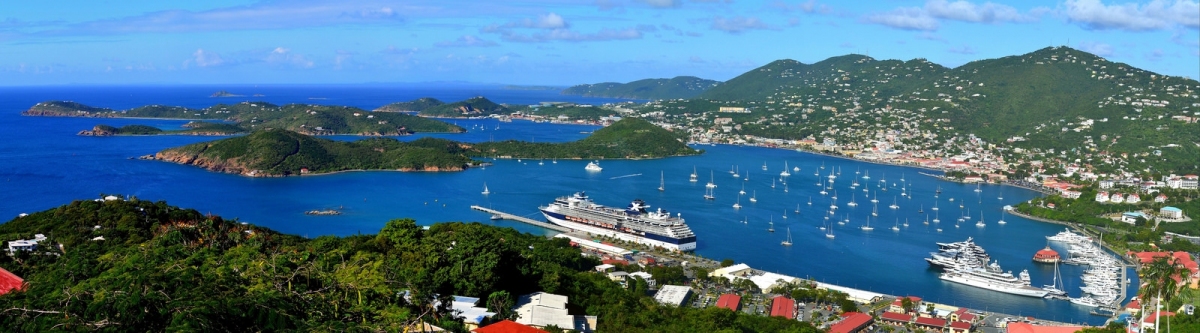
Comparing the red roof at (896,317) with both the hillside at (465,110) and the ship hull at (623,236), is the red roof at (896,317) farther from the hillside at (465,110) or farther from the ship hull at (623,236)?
the hillside at (465,110)

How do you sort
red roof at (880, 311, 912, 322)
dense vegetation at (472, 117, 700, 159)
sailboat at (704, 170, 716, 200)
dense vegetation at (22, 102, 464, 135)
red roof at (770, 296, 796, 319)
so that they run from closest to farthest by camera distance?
red roof at (770, 296, 796, 319), red roof at (880, 311, 912, 322), sailboat at (704, 170, 716, 200), dense vegetation at (472, 117, 700, 159), dense vegetation at (22, 102, 464, 135)

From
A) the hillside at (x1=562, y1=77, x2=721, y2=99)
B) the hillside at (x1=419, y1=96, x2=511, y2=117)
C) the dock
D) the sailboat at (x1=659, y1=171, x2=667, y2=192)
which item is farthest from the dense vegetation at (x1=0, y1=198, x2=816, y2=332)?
the hillside at (x1=562, y1=77, x2=721, y2=99)

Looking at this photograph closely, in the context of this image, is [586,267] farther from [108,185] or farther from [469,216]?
[108,185]

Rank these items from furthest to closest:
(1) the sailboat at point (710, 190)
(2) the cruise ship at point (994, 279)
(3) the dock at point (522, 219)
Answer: (1) the sailboat at point (710, 190) < (3) the dock at point (522, 219) < (2) the cruise ship at point (994, 279)

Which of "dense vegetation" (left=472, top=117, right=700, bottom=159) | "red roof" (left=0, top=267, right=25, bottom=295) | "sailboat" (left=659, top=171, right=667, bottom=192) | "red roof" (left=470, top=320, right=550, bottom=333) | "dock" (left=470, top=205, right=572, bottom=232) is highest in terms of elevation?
"red roof" (left=0, top=267, right=25, bottom=295)

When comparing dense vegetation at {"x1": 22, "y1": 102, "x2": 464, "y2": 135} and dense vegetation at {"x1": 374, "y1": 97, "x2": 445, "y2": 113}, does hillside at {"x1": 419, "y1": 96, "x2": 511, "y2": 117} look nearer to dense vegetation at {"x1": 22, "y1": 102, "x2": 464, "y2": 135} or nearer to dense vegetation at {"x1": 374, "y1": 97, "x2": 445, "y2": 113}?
dense vegetation at {"x1": 374, "y1": 97, "x2": 445, "y2": 113}

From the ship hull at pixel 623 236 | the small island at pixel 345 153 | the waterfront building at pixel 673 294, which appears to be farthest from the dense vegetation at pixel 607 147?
the waterfront building at pixel 673 294

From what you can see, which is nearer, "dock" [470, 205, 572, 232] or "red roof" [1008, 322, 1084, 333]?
"red roof" [1008, 322, 1084, 333]
